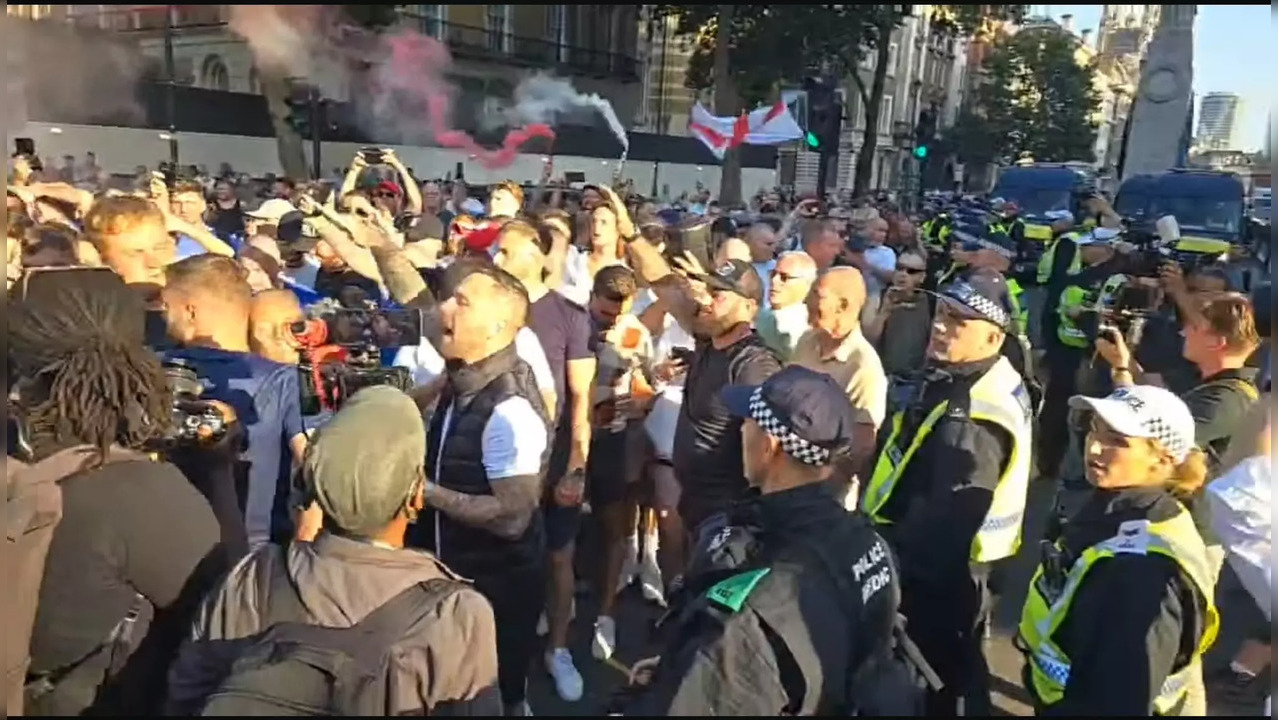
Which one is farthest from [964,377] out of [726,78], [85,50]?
[726,78]

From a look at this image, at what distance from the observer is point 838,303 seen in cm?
424

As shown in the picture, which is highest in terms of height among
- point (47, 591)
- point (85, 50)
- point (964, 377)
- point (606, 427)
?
point (85, 50)

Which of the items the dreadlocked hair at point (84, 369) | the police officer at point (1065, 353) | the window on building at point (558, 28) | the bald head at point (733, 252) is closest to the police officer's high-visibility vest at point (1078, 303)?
the police officer at point (1065, 353)

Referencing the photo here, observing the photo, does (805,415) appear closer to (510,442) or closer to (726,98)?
(510,442)

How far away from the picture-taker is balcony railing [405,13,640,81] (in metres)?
28.4

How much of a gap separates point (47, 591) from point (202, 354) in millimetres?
1016

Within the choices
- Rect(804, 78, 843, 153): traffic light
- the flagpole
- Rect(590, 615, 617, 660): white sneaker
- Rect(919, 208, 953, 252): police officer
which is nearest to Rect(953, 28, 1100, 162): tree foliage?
the flagpole

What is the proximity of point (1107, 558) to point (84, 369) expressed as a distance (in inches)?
84.5

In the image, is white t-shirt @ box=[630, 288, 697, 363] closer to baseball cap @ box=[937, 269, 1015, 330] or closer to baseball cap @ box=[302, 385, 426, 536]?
baseball cap @ box=[937, 269, 1015, 330]

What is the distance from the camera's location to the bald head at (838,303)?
4.24m

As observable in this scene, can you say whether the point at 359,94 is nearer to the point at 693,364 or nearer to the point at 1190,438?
the point at 693,364

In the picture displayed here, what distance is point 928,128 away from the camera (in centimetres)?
2412

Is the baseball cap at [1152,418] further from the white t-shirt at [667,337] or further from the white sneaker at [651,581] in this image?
the white sneaker at [651,581]

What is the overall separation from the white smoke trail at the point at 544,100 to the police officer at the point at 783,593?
83.9 ft
